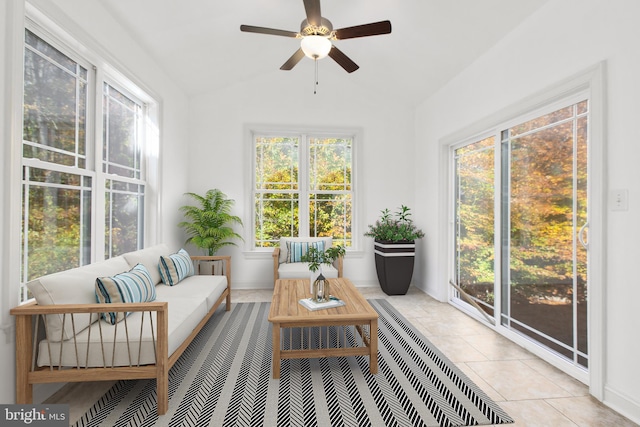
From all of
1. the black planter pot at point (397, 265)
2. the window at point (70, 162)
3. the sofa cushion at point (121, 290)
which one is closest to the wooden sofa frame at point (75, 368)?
the sofa cushion at point (121, 290)

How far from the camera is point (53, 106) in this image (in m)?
2.25

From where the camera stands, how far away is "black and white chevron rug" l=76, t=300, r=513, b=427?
182 cm

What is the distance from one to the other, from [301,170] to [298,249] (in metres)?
1.29

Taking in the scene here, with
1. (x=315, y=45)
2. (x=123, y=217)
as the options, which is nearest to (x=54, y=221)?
(x=123, y=217)

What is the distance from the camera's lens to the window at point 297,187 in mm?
5023

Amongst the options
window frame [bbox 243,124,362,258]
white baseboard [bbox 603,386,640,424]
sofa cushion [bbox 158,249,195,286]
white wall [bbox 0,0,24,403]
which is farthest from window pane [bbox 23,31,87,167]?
white baseboard [bbox 603,386,640,424]

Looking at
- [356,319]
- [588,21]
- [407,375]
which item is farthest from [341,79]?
[407,375]

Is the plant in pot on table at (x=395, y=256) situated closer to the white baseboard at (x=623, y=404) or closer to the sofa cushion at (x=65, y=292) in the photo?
the white baseboard at (x=623, y=404)

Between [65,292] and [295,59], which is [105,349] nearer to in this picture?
[65,292]

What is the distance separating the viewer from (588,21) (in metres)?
2.13

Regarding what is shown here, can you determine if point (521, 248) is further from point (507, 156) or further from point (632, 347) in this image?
point (632, 347)

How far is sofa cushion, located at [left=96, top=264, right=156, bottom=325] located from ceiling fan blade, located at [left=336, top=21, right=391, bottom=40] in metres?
2.43

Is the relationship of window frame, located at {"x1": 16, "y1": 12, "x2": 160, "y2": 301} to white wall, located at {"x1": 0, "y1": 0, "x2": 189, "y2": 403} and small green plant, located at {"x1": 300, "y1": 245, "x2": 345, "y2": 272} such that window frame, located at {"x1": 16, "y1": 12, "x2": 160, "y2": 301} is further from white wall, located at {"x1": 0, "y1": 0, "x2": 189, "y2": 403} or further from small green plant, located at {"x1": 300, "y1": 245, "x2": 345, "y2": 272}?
small green plant, located at {"x1": 300, "y1": 245, "x2": 345, "y2": 272}

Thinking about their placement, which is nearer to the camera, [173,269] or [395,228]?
[173,269]
